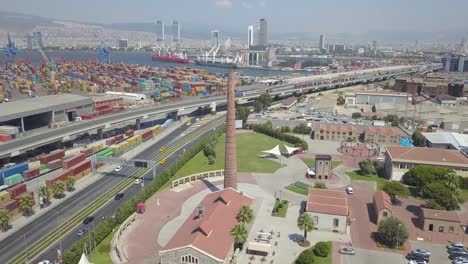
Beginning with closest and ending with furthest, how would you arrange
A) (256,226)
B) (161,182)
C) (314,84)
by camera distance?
(256,226), (161,182), (314,84)

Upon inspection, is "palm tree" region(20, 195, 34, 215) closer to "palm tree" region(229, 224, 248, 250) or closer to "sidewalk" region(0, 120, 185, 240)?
"sidewalk" region(0, 120, 185, 240)

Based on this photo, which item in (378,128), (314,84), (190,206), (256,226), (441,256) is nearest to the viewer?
(441,256)

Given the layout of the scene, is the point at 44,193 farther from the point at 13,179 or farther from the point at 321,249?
the point at 321,249

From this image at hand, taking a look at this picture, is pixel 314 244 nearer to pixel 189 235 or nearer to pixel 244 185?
pixel 189 235

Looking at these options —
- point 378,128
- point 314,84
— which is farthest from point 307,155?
point 314,84

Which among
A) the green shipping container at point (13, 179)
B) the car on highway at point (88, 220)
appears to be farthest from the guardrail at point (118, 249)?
the green shipping container at point (13, 179)

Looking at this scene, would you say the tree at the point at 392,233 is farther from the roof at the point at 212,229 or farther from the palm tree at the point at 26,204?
the palm tree at the point at 26,204

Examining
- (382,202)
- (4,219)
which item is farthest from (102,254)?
(382,202)
